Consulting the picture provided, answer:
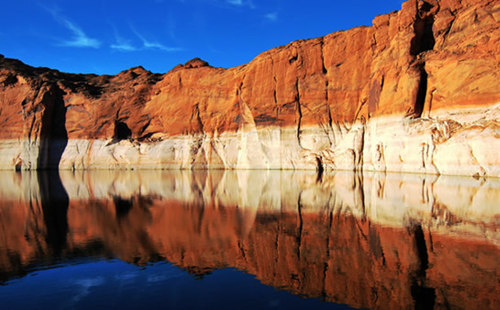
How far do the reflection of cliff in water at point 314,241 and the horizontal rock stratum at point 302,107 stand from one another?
11.5 metres

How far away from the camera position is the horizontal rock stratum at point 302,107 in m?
22.2

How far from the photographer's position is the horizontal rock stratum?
22.2 meters

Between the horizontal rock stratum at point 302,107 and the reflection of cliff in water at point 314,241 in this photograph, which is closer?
the reflection of cliff in water at point 314,241

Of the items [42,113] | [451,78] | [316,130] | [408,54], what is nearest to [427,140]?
[451,78]

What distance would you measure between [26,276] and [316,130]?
3054cm

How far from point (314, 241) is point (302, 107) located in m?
29.0

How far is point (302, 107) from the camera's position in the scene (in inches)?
1391

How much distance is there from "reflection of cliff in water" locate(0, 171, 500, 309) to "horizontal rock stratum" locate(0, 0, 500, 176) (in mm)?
11460

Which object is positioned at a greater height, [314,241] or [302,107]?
[302,107]

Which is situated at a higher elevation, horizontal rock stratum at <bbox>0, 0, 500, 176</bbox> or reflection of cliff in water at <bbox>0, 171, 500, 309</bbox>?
horizontal rock stratum at <bbox>0, 0, 500, 176</bbox>

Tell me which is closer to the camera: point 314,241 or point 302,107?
point 314,241

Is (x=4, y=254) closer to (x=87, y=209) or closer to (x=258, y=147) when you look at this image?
(x=87, y=209)

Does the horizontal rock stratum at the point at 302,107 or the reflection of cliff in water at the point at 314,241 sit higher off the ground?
the horizontal rock stratum at the point at 302,107

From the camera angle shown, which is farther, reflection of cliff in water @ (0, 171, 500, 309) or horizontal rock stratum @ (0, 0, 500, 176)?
horizontal rock stratum @ (0, 0, 500, 176)
